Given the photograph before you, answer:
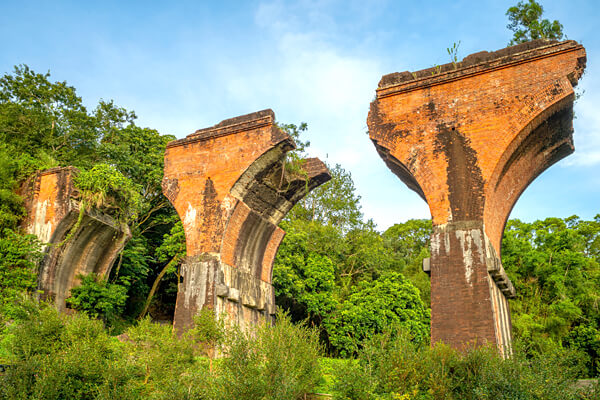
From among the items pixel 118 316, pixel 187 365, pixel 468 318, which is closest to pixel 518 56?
pixel 468 318

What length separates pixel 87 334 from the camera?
9102 mm

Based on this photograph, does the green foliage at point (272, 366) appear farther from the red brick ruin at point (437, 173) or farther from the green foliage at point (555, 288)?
the green foliage at point (555, 288)

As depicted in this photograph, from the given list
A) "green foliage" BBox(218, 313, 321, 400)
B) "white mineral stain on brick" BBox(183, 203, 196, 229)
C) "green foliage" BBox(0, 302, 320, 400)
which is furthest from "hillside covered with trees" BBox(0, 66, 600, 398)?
"green foliage" BBox(218, 313, 321, 400)

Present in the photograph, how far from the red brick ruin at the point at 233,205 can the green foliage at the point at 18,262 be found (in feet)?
15.8

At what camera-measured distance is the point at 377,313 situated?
21.4 meters

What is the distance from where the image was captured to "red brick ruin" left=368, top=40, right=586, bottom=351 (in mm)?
9695

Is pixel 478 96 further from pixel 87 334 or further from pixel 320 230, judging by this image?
pixel 320 230

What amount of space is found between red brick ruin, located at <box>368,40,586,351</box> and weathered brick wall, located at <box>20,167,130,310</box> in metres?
9.73

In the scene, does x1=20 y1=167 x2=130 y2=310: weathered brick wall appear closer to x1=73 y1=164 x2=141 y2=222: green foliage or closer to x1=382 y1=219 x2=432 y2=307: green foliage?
x1=73 y1=164 x2=141 y2=222: green foliage

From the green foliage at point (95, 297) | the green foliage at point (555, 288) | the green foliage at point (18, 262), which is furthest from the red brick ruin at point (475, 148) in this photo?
the green foliage at point (555, 288)

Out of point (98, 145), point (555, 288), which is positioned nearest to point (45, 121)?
point (98, 145)

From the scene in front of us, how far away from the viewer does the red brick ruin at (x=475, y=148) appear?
970 cm

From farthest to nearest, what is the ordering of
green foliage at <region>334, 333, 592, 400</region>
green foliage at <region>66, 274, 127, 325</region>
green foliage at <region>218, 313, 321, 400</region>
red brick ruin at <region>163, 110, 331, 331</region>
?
green foliage at <region>66, 274, 127, 325</region> < red brick ruin at <region>163, 110, 331, 331</region> < green foliage at <region>218, 313, 321, 400</region> < green foliage at <region>334, 333, 592, 400</region>

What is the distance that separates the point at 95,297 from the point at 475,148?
12.2 m
